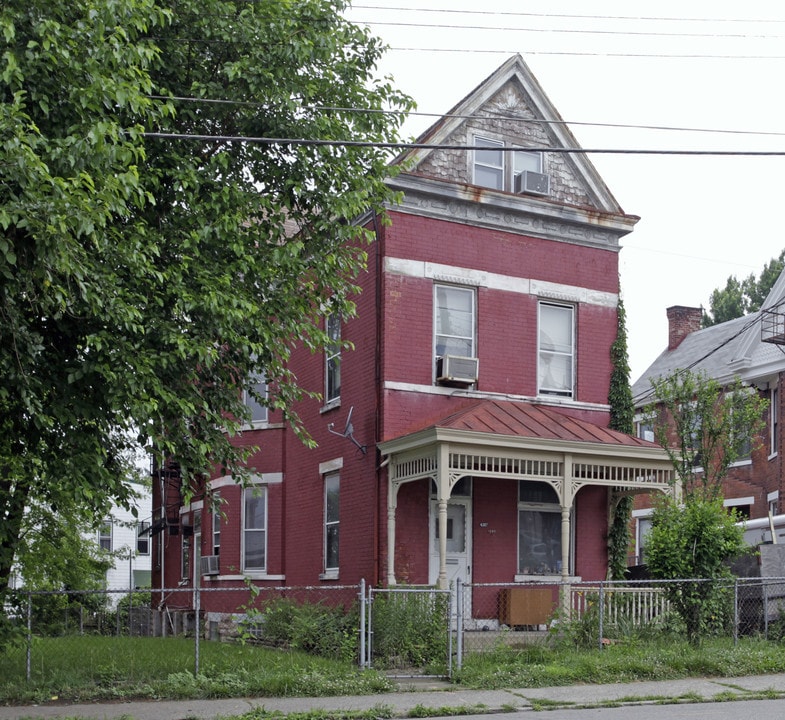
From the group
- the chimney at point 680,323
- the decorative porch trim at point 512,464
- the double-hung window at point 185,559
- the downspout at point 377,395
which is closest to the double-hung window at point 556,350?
the decorative porch trim at point 512,464

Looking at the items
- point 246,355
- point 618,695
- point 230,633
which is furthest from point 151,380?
point 230,633

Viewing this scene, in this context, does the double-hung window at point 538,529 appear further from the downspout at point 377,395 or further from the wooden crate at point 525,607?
the downspout at point 377,395

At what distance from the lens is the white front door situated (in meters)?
19.6

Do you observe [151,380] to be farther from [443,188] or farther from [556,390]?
[556,390]

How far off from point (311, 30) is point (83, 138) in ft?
15.4

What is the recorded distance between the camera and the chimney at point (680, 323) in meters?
41.1

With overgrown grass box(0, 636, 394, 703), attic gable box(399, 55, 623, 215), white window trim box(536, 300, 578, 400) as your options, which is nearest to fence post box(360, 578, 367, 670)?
overgrown grass box(0, 636, 394, 703)

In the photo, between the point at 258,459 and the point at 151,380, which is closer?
the point at 151,380

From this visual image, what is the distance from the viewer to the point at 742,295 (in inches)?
2199

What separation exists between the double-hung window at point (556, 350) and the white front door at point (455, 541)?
308cm

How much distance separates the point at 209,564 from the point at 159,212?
13.1 m

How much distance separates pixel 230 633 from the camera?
24.3 m

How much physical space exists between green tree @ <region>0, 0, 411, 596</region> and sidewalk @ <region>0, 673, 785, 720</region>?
2.37 meters

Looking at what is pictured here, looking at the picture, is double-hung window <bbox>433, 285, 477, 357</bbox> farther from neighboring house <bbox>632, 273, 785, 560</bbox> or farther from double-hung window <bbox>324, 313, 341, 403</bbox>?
neighboring house <bbox>632, 273, 785, 560</bbox>
